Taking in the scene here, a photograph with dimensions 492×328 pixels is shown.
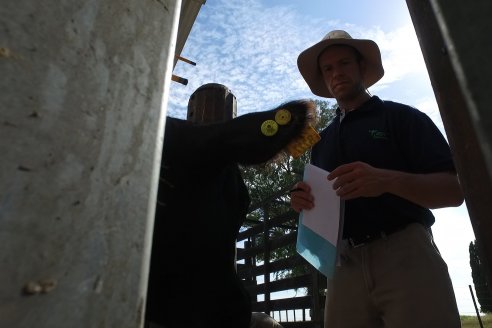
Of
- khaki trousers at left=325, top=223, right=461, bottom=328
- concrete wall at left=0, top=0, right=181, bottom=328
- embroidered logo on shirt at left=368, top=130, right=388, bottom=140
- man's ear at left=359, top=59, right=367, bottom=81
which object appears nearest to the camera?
concrete wall at left=0, top=0, right=181, bottom=328

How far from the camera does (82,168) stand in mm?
327

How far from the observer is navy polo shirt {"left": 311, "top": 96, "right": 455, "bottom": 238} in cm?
141

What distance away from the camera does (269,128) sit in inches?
58.0

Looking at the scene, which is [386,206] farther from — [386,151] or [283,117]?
[283,117]

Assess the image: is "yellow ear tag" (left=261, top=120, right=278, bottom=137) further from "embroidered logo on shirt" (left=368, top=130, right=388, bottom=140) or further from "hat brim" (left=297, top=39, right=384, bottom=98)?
"hat brim" (left=297, top=39, right=384, bottom=98)

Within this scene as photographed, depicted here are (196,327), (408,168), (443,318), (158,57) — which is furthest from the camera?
(408,168)

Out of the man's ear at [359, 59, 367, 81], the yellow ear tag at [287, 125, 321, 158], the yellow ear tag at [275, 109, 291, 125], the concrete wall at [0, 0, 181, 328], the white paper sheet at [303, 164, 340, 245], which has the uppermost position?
the man's ear at [359, 59, 367, 81]

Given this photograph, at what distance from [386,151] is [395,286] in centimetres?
51

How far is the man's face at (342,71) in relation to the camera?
1774 mm

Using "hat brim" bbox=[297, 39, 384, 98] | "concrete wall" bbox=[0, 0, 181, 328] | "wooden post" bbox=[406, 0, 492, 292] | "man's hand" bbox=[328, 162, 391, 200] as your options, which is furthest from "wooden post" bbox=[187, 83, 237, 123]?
"concrete wall" bbox=[0, 0, 181, 328]

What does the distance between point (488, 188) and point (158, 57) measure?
1.27ft

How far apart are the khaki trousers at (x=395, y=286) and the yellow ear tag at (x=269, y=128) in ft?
1.79

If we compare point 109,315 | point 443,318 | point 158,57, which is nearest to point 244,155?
point 443,318

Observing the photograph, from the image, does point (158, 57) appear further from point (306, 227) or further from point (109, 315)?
point (306, 227)
